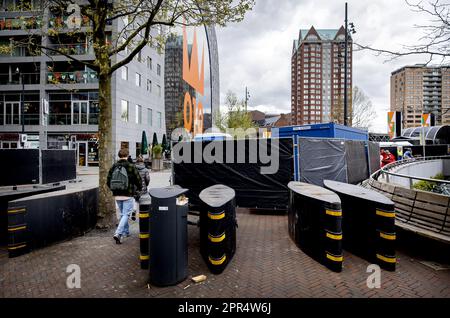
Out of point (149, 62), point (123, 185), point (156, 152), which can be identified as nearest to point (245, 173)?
point (123, 185)

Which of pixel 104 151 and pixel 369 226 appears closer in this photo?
pixel 369 226

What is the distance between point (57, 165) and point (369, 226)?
1555cm

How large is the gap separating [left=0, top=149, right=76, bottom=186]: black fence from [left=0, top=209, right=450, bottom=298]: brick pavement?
837 centimetres

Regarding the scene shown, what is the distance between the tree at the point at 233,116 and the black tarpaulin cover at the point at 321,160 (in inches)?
1360

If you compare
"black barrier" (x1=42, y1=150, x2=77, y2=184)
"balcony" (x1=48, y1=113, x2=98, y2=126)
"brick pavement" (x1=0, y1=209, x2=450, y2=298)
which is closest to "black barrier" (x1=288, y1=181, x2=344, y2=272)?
"brick pavement" (x1=0, y1=209, x2=450, y2=298)

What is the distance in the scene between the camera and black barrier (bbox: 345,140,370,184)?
11.6 meters

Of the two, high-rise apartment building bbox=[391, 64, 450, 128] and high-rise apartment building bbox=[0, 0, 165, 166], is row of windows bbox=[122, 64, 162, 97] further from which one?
high-rise apartment building bbox=[391, 64, 450, 128]

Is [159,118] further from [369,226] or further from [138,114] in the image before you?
[369,226]

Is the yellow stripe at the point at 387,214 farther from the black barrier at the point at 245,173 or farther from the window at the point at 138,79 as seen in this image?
the window at the point at 138,79

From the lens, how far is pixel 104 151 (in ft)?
25.6
